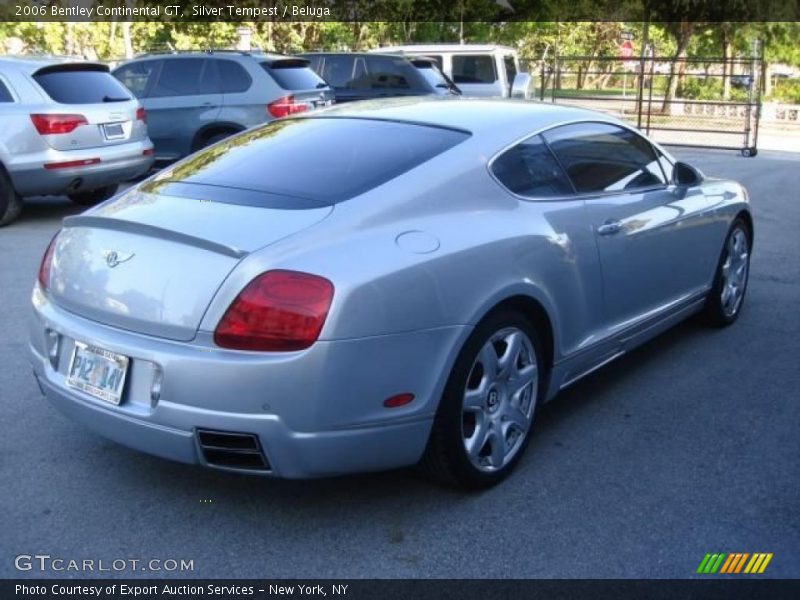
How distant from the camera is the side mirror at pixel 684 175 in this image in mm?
5270

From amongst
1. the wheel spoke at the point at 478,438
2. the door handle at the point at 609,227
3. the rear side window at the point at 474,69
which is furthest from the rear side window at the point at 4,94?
the rear side window at the point at 474,69

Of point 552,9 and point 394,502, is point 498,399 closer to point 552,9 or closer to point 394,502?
point 394,502

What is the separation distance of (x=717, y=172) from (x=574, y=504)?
486 inches

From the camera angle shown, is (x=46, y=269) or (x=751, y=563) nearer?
(x=751, y=563)

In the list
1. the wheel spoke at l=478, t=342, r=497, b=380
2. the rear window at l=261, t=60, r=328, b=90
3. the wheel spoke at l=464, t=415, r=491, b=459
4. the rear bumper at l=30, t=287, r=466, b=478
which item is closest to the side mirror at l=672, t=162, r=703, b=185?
the wheel spoke at l=478, t=342, r=497, b=380

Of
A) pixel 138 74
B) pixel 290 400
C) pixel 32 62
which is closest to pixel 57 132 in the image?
pixel 32 62

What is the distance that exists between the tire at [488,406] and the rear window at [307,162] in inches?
29.7

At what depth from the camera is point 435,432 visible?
3467 mm

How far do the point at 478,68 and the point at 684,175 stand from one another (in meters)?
13.2

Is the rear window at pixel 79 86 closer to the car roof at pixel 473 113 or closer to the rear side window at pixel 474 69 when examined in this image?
the car roof at pixel 473 113

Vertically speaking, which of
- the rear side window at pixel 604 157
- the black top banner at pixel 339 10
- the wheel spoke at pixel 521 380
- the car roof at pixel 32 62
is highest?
the black top banner at pixel 339 10

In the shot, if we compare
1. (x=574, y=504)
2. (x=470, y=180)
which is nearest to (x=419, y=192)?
(x=470, y=180)

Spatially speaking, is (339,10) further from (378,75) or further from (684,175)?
(684,175)

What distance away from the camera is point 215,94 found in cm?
1197
